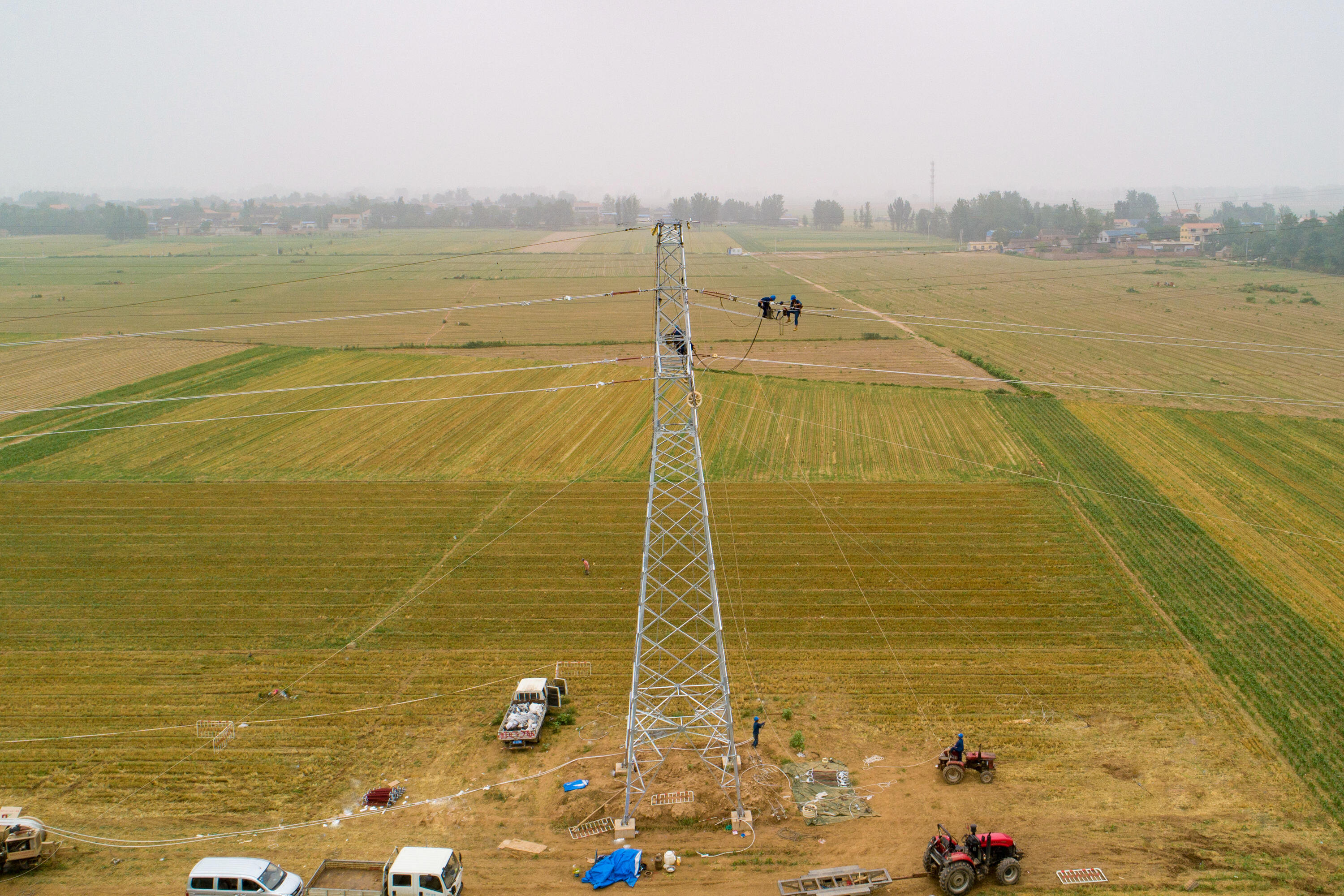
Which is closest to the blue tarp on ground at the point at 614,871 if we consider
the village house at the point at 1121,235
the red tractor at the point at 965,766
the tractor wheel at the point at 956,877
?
the tractor wheel at the point at 956,877

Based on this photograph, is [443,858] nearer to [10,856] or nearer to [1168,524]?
[10,856]

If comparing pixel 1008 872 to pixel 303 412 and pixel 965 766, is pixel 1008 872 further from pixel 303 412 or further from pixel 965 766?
pixel 303 412

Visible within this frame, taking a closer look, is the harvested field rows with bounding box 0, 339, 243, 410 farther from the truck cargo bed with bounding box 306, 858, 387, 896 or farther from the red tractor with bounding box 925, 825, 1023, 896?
the red tractor with bounding box 925, 825, 1023, 896

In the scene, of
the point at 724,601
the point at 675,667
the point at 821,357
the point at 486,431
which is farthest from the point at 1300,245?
the point at 675,667

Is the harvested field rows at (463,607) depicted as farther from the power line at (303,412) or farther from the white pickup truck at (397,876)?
the power line at (303,412)

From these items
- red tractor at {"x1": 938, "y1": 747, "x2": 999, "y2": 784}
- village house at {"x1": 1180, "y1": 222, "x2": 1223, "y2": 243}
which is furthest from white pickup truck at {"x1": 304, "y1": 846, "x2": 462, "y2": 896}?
village house at {"x1": 1180, "y1": 222, "x2": 1223, "y2": 243}
